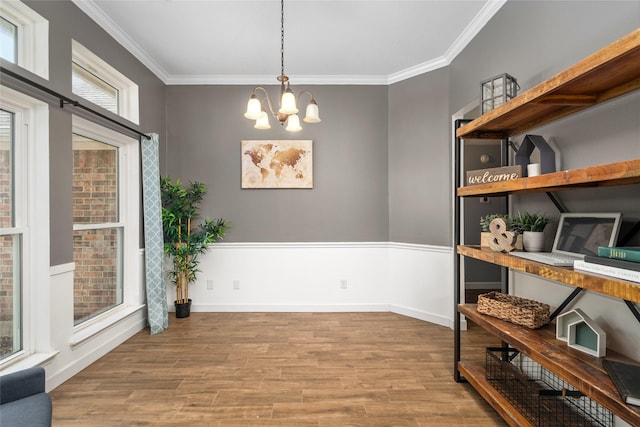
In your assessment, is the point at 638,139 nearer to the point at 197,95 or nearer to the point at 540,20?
the point at 540,20

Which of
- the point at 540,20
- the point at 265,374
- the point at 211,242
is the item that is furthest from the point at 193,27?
the point at 265,374

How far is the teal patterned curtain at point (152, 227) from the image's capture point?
3.37 meters

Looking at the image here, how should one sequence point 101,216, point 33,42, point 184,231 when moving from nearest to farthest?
point 33,42
point 101,216
point 184,231

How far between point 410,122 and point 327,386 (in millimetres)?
2870

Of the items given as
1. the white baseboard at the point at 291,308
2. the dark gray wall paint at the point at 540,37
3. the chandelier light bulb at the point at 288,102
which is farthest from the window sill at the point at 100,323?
the dark gray wall paint at the point at 540,37

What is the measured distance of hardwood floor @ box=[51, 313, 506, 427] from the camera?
1961 millimetres

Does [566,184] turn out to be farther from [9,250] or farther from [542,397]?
[9,250]

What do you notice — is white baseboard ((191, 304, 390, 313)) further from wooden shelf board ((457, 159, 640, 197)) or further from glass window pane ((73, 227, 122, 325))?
wooden shelf board ((457, 159, 640, 197))

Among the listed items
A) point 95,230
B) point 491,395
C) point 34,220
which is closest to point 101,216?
point 95,230

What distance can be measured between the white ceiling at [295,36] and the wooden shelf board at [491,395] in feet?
8.78

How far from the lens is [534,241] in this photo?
1.85 m

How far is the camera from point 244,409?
2033 millimetres

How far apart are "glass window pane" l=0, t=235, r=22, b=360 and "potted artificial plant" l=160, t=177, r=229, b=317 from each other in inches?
58.3

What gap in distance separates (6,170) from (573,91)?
→ 10.7 ft
